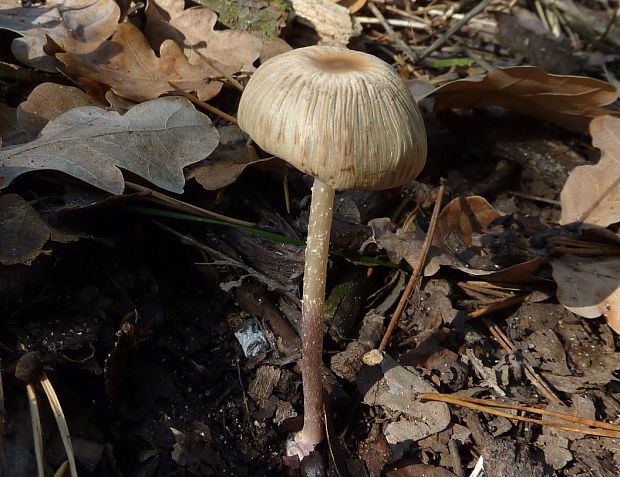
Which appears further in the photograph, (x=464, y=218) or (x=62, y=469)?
(x=464, y=218)

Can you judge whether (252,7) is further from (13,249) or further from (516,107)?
(13,249)

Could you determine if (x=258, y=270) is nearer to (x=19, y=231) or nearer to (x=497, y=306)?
(x=19, y=231)

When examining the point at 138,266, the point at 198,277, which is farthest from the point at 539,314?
the point at 138,266

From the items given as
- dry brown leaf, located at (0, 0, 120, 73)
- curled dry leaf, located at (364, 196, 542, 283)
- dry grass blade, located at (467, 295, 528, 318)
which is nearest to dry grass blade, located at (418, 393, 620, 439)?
dry grass blade, located at (467, 295, 528, 318)

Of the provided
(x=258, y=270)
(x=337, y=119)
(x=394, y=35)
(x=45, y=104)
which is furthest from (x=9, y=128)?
(x=394, y=35)

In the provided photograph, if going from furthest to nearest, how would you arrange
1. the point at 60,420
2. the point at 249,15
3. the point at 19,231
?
1. the point at 249,15
2. the point at 19,231
3. the point at 60,420

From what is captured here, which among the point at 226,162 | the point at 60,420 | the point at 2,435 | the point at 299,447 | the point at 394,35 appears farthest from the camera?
the point at 394,35

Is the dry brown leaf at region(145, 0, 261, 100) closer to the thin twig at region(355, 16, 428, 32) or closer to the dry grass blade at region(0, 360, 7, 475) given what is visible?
the thin twig at region(355, 16, 428, 32)
